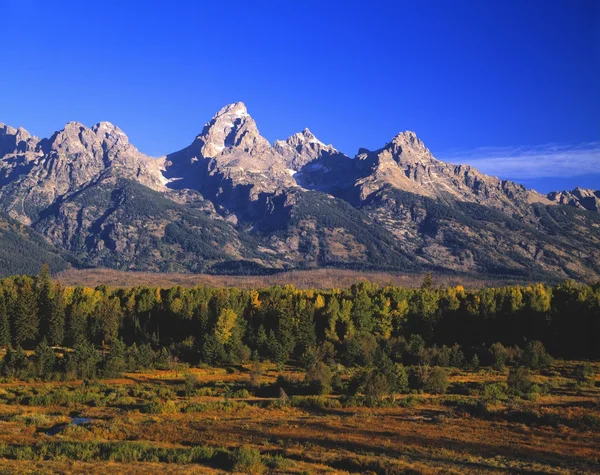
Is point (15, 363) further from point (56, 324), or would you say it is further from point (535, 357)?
point (535, 357)

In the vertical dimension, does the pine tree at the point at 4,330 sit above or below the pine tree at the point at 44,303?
below

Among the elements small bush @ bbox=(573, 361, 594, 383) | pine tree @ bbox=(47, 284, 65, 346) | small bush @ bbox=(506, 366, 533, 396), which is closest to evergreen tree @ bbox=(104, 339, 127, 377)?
pine tree @ bbox=(47, 284, 65, 346)

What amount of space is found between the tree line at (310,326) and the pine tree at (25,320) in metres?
0.21

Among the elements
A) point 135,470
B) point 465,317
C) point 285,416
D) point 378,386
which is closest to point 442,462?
point 135,470

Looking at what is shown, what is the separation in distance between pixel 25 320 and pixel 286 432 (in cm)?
8843

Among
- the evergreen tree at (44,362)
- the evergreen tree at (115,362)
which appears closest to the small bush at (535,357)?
the evergreen tree at (115,362)

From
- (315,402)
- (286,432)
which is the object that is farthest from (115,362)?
(286,432)

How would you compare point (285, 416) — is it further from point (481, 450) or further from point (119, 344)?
point (119, 344)

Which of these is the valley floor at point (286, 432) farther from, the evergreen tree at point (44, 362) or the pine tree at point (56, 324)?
the pine tree at point (56, 324)

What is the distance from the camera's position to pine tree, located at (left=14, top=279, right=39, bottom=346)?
384 feet

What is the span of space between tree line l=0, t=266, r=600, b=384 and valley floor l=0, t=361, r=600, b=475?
29.2 m

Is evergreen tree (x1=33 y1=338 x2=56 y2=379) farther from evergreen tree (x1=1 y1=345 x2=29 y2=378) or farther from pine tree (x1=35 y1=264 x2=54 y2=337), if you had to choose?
pine tree (x1=35 y1=264 x2=54 y2=337)

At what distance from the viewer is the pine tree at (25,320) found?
11712 cm

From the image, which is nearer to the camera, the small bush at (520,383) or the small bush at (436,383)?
the small bush at (520,383)
